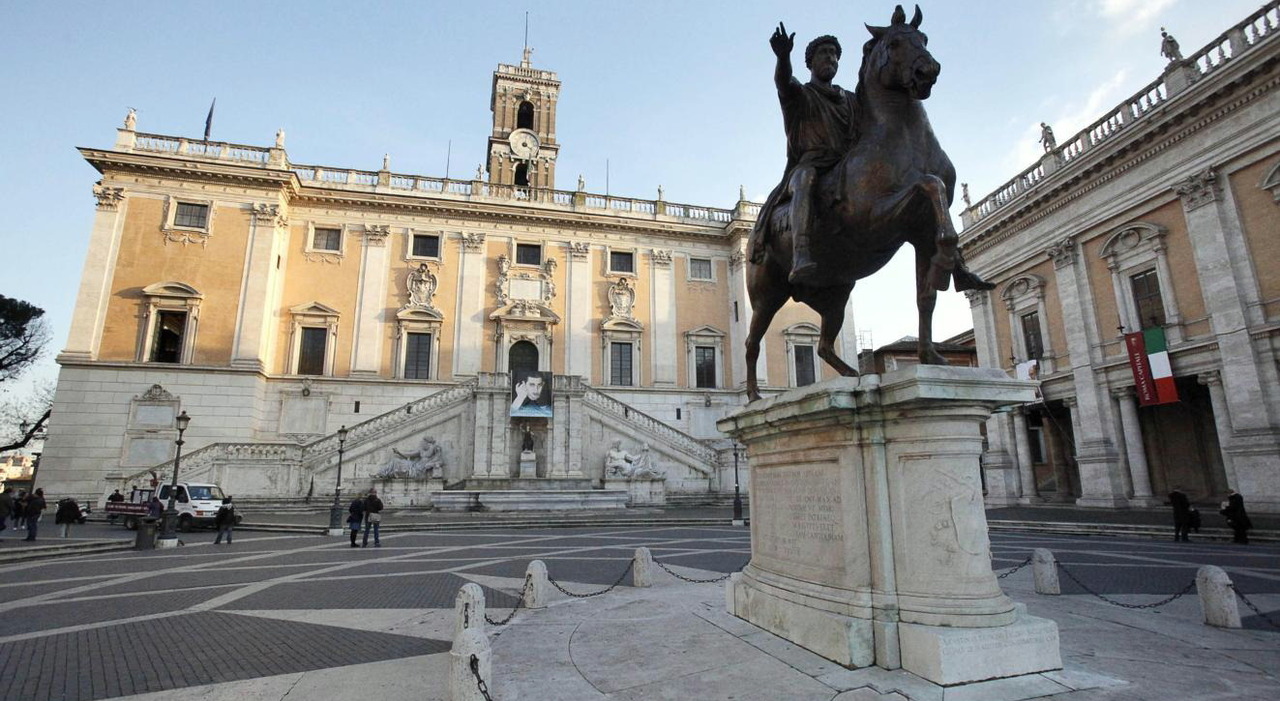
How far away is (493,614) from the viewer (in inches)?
253

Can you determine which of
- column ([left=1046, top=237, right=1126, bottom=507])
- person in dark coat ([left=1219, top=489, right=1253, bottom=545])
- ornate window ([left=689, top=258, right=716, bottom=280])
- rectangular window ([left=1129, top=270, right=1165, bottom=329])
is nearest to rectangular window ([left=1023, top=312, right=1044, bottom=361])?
column ([left=1046, top=237, right=1126, bottom=507])

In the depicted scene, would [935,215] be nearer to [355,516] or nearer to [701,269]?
[355,516]

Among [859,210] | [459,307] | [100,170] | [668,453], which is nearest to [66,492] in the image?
[100,170]

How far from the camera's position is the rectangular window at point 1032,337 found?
2539 cm

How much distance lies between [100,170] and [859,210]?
36790 millimetres

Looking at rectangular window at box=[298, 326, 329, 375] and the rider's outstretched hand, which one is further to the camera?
rectangular window at box=[298, 326, 329, 375]

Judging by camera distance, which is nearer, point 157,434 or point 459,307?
point 157,434

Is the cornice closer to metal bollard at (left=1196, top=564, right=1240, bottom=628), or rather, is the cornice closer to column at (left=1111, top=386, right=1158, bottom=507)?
column at (left=1111, top=386, right=1158, bottom=507)

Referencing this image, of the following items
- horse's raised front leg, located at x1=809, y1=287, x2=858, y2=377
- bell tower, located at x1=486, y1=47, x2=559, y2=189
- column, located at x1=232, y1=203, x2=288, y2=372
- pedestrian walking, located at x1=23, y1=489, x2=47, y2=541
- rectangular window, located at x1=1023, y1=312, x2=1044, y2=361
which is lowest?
pedestrian walking, located at x1=23, y1=489, x2=47, y2=541

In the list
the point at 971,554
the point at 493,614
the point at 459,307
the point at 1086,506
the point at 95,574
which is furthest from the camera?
the point at 459,307

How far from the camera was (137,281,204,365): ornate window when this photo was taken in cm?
2772

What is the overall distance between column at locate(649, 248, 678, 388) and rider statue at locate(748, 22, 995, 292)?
28365 mm

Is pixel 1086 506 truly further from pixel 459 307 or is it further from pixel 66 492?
pixel 66 492

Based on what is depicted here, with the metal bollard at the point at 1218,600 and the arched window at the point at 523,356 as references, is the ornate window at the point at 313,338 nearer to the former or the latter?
the arched window at the point at 523,356
